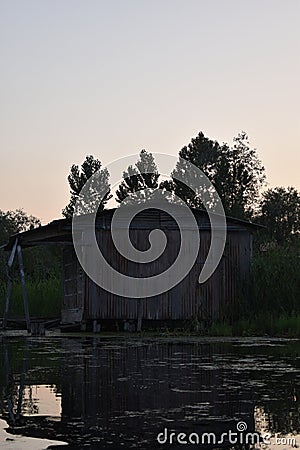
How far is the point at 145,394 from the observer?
29.3ft

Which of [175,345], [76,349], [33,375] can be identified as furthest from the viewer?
[175,345]

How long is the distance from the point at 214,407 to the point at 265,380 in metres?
2.39

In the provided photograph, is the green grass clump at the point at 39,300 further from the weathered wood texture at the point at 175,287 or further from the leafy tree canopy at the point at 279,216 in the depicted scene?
the leafy tree canopy at the point at 279,216

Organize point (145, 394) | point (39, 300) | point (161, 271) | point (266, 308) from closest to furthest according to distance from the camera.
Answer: point (145, 394)
point (266, 308)
point (161, 271)
point (39, 300)

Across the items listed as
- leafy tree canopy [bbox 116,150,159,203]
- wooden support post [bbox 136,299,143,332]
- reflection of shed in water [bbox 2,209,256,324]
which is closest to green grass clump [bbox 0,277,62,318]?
reflection of shed in water [bbox 2,209,256,324]

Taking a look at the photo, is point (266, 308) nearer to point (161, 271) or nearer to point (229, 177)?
point (161, 271)

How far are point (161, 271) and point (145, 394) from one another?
1605cm

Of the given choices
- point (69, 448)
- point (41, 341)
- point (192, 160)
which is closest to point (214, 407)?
point (69, 448)

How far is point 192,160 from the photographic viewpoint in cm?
6500

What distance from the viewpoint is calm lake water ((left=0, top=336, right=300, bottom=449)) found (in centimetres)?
672

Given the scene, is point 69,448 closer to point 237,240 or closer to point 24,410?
point 24,410

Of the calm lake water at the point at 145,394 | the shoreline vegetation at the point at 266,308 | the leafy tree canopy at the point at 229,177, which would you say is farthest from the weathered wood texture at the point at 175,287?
the leafy tree canopy at the point at 229,177

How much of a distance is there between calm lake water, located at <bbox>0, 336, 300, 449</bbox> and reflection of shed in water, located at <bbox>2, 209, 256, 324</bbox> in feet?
29.8

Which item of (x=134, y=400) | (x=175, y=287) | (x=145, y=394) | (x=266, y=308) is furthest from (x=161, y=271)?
(x=134, y=400)
